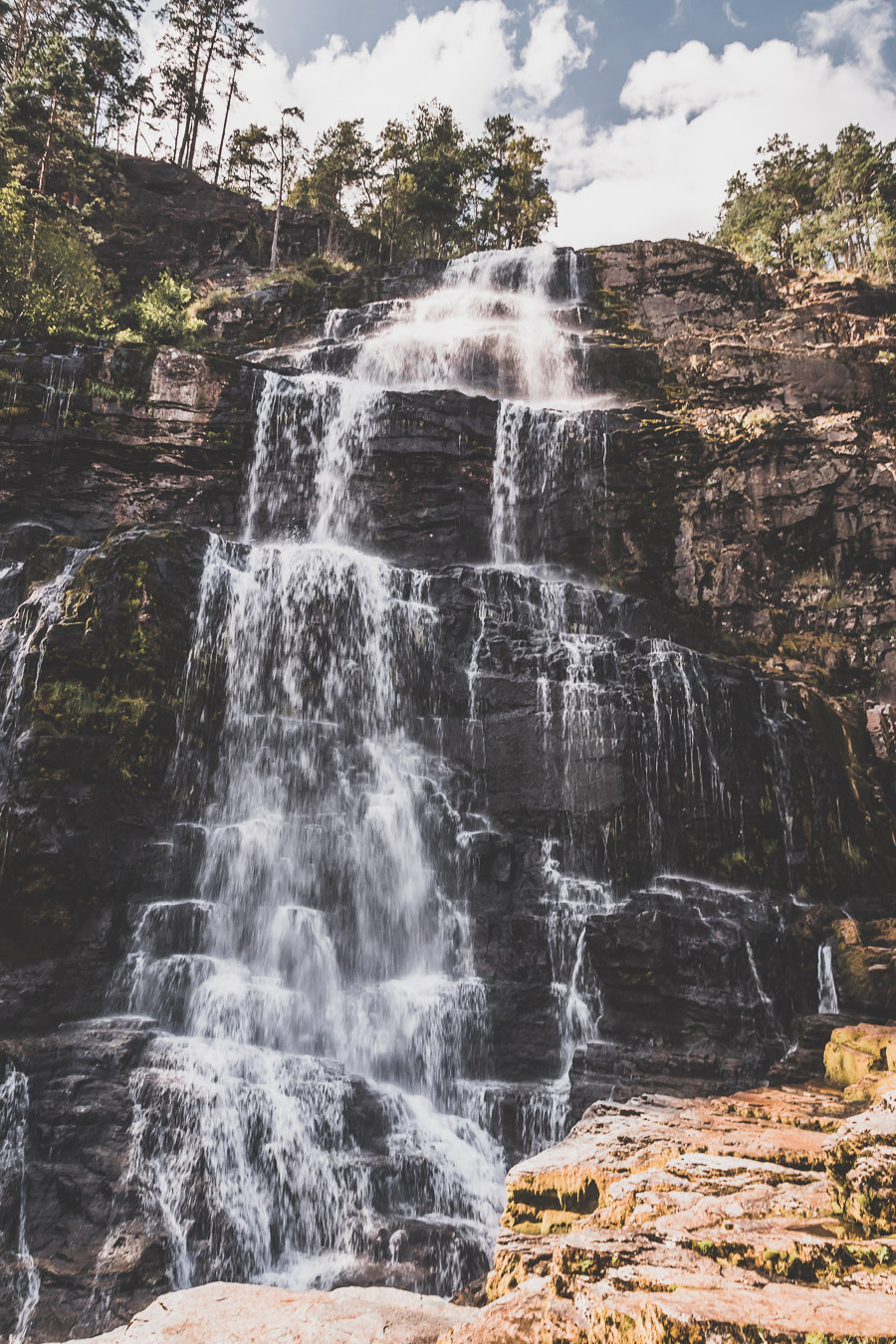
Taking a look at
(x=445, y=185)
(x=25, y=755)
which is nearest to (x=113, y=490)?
(x=25, y=755)

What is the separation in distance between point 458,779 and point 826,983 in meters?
6.19

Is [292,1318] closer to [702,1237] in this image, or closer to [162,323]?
[702,1237]

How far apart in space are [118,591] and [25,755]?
3.12 metres

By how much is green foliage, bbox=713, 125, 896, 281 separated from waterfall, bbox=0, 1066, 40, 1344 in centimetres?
3534

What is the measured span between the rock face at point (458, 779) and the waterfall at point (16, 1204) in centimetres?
4

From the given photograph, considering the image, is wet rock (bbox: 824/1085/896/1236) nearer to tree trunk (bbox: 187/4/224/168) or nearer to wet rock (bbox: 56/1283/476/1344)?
wet rock (bbox: 56/1283/476/1344)

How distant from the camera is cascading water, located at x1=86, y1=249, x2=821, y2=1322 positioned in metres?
7.80

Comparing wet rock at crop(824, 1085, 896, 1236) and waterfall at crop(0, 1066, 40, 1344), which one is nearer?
wet rock at crop(824, 1085, 896, 1236)

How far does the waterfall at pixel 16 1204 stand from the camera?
663 centimetres

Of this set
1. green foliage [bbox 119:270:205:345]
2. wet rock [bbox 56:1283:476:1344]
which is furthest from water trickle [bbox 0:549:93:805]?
green foliage [bbox 119:270:205:345]

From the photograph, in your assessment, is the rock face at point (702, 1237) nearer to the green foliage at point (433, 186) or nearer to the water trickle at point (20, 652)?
the water trickle at point (20, 652)

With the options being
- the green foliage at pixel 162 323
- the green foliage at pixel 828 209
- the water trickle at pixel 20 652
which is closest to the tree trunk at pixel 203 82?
the green foliage at pixel 162 323

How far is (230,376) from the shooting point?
19.2 meters

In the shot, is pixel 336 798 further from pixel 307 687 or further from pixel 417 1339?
pixel 417 1339
